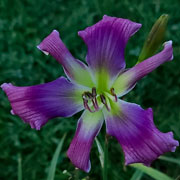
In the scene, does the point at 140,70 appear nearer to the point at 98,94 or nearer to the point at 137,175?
the point at 98,94

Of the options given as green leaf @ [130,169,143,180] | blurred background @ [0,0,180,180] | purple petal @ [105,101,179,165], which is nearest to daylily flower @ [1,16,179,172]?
purple petal @ [105,101,179,165]

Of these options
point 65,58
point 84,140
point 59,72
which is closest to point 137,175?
point 84,140

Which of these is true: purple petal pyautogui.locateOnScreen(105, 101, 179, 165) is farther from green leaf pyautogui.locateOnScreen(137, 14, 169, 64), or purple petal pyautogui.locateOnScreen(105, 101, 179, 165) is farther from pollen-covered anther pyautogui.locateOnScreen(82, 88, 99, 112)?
green leaf pyautogui.locateOnScreen(137, 14, 169, 64)

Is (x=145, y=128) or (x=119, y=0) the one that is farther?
(x=119, y=0)

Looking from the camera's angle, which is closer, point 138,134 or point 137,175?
point 138,134

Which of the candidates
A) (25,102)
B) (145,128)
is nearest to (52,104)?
(25,102)

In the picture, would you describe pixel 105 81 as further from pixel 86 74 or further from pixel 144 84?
pixel 144 84

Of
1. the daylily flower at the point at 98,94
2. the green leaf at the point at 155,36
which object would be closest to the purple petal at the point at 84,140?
the daylily flower at the point at 98,94
